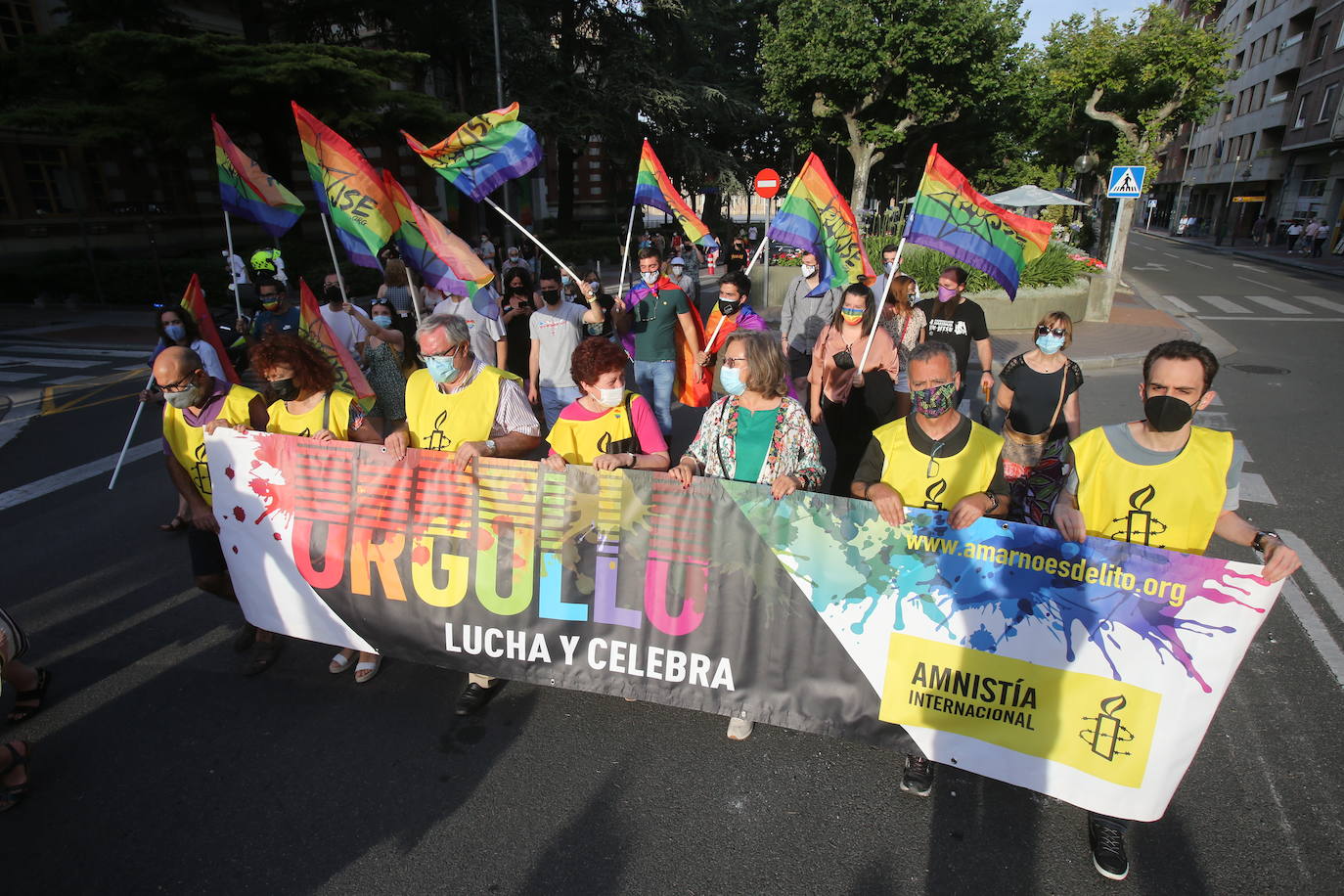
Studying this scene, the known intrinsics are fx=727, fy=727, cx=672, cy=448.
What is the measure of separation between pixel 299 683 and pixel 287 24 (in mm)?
23950

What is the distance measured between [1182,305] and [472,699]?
67.8 ft

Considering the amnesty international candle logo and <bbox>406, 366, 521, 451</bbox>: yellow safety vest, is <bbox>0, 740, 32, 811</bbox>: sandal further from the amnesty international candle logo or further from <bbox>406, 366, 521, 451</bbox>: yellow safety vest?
the amnesty international candle logo

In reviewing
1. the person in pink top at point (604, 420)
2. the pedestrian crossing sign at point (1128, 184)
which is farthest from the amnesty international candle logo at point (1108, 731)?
the pedestrian crossing sign at point (1128, 184)

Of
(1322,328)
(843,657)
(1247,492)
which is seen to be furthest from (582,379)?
(1322,328)

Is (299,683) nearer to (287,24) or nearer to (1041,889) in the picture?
(1041,889)

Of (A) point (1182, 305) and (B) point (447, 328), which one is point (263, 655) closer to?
(B) point (447, 328)

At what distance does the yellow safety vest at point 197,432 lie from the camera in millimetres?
3795

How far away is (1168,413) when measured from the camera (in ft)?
8.93

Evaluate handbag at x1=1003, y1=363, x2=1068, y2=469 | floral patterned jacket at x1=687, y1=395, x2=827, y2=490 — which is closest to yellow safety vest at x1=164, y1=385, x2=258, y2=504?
floral patterned jacket at x1=687, y1=395, x2=827, y2=490

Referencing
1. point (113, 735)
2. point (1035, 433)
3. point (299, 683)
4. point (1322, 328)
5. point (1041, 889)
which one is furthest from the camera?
point (1322, 328)

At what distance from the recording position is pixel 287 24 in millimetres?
21266

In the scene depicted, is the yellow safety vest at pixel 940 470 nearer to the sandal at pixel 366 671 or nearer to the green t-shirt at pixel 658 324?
the sandal at pixel 366 671

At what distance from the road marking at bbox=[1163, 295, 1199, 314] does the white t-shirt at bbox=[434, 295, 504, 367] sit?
1736cm

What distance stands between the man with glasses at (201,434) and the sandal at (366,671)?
1.85 feet
